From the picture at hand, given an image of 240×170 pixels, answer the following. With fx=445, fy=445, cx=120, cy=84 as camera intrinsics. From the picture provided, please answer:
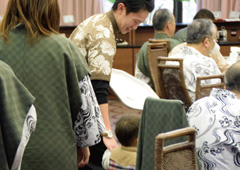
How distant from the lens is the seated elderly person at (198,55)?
3398 millimetres

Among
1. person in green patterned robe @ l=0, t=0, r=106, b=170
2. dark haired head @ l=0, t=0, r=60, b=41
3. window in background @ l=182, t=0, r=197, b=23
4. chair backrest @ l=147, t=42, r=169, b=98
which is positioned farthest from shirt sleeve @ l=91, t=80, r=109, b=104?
window in background @ l=182, t=0, r=197, b=23

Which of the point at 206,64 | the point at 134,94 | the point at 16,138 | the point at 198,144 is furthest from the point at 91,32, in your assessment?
the point at 206,64

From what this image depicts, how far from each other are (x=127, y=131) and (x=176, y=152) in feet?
2.45

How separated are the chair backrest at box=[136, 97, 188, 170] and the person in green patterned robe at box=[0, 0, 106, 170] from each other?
338 mm

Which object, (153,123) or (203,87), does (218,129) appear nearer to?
(153,123)

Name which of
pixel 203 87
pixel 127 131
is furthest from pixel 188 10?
pixel 127 131

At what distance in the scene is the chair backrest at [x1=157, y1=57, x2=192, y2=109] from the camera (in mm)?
3379

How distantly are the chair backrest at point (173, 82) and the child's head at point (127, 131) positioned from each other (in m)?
0.95

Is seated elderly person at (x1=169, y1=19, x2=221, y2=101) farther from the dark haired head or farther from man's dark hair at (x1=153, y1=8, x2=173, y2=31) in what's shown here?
the dark haired head

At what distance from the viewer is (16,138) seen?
1075 millimetres

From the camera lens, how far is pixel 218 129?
2016 millimetres

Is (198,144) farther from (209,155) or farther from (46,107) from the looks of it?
(46,107)

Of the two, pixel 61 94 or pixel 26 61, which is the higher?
pixel 26 61

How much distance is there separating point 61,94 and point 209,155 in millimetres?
796
